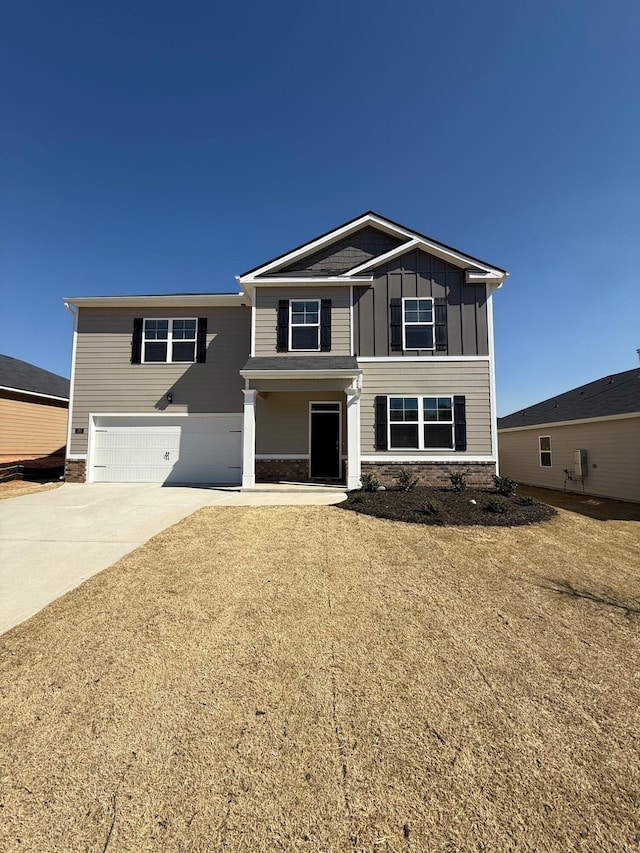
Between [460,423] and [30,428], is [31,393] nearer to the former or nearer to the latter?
[30,428]

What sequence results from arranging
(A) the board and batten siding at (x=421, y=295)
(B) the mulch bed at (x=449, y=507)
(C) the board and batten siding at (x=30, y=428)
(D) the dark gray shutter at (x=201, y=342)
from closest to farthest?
(B) the mulch bed at (x=449, y=507) < (A) the board and batten siding at (x=421, y=295) < (D) the dark gray shutter at (x=201, y=342) < (C) the board and batten siding at (x=30, y=428)

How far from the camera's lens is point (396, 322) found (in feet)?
35.4

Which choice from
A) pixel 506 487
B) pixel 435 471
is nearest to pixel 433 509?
pixel 506 487

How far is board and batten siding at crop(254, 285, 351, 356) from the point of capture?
10930mm

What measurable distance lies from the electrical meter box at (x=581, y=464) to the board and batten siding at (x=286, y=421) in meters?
8.02

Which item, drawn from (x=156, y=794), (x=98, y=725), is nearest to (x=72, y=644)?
(x=98, y=725)

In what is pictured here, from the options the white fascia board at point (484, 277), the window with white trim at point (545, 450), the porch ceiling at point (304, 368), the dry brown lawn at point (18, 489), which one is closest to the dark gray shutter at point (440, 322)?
the white fascia board at point (484, 277)

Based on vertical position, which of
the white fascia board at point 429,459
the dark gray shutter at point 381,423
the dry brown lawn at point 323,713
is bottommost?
the dry brown lawn at point 323,713

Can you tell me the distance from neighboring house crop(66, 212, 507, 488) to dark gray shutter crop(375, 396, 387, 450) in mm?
28

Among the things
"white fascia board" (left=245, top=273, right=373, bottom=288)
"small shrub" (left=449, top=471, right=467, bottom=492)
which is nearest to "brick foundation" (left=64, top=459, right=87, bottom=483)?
"white fascia board" (left=245, top=273, right=373, bottom=288)

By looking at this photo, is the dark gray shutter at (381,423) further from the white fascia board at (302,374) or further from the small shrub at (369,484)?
the small shrub at (369,484)

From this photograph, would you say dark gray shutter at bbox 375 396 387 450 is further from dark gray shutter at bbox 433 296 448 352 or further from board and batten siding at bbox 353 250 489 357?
dark gray shutter at bbox 433 296 448 352

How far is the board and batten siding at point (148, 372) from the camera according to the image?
12125 mm

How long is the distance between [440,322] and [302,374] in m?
4.29
